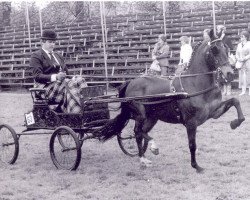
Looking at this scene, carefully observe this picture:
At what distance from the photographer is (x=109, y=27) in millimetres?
23672

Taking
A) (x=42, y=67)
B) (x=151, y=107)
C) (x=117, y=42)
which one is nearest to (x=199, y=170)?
(x=151, y=107)

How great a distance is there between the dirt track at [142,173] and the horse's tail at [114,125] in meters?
0.51

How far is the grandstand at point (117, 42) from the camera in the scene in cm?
1953

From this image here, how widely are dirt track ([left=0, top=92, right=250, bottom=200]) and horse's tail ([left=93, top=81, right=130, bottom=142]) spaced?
1.68ft

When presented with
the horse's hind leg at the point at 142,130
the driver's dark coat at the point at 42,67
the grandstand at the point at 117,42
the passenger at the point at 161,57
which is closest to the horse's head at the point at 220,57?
the horse's hind leg at the point at 142,130

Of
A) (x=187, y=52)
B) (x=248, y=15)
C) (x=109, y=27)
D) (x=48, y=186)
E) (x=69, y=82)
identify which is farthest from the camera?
(x=109, y=27)

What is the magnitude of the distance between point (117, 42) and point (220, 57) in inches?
611

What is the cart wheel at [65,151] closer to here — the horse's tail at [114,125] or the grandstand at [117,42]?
the horse's tail at [114,125]

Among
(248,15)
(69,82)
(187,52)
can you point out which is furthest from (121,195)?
(248,15)

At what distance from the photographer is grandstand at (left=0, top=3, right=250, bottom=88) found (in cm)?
1953

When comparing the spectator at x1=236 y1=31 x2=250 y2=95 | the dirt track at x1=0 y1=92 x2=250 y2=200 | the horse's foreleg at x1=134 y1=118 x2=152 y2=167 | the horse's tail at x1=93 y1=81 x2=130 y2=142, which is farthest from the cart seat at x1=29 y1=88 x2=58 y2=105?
the spectator at x1=236 y1=31 x2=250 y2=95

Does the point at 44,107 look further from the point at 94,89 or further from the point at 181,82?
the point at 181,82

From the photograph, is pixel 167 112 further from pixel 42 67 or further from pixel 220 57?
pixel 42 67

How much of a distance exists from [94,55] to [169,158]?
572 inches
